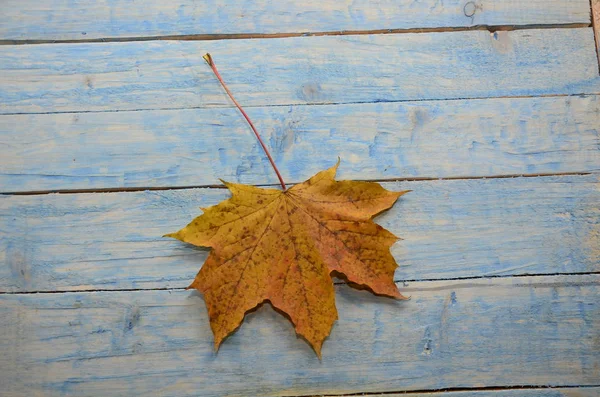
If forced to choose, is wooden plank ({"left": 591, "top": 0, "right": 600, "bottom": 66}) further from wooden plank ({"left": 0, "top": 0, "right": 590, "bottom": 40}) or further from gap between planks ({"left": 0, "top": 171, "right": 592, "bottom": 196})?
gap between planks ({"left": 0, "top": 171, "right": 592, "bottom": 196})

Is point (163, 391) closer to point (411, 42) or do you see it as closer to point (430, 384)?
A: point (430, 384)

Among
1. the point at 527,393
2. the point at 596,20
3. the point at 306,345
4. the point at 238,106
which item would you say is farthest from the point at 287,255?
the point at 596,20

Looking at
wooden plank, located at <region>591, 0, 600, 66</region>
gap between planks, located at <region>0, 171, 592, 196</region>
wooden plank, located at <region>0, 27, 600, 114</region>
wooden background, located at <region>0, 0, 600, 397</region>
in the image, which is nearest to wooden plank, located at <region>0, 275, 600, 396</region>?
wooden background, located at <region>0, 0, 600, 397</region>

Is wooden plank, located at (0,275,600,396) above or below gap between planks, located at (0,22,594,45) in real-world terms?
below

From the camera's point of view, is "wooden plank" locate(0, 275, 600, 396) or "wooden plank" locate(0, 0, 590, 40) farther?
"wooden plank" locate(0, 0, 590, 40)

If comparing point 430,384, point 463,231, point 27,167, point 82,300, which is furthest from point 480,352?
point 27,167
